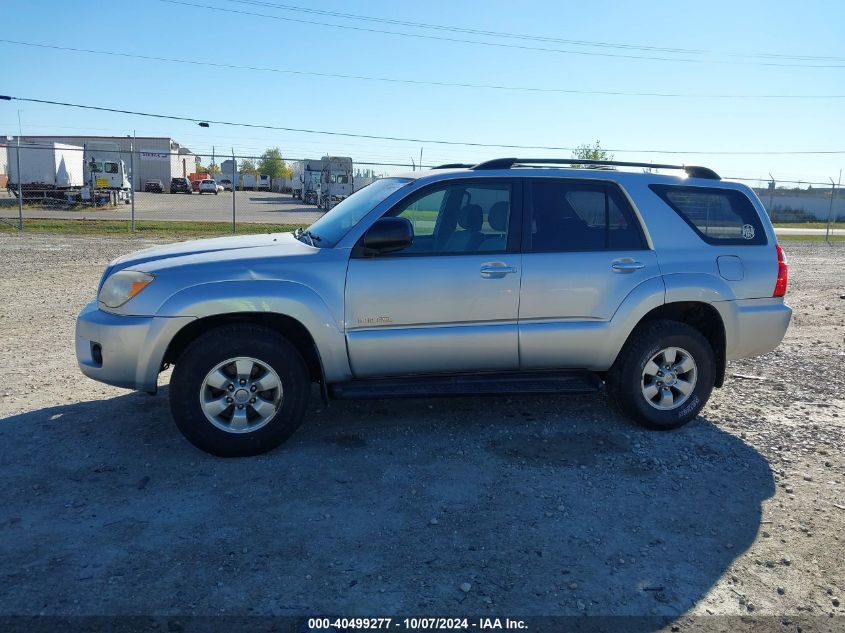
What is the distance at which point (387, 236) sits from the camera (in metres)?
4.60

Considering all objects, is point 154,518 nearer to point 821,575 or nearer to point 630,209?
point 821,575

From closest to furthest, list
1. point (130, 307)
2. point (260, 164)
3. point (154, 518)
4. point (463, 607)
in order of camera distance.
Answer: point (463, 607) < point (154, 518) < point (130, 307) < point (260, 164)

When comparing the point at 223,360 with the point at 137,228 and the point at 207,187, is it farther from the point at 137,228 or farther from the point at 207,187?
the point at 207,187

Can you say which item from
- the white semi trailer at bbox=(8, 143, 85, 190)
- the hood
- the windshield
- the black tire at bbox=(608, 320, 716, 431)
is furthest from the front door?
the white semi trailer at bbox=(8, 143, 85, 190)

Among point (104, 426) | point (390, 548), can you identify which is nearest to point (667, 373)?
point (390, 548)

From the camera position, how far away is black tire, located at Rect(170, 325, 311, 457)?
444 centimetres

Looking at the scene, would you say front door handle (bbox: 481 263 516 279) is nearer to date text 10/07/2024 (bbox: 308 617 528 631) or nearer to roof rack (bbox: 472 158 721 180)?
roof rack (bbox: 472 158 721 180)

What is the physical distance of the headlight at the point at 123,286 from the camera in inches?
176

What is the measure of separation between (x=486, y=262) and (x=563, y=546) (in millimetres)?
1982

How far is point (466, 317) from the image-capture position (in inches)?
188

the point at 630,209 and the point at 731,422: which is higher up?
the point at 630,209

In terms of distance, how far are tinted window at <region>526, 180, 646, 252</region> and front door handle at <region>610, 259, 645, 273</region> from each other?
0.12m

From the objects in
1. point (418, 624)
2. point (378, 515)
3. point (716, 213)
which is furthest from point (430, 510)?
point (716, 213)

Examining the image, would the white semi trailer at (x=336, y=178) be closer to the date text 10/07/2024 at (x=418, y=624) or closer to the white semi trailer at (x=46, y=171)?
the white semi trailer at (x=46, y=171)
